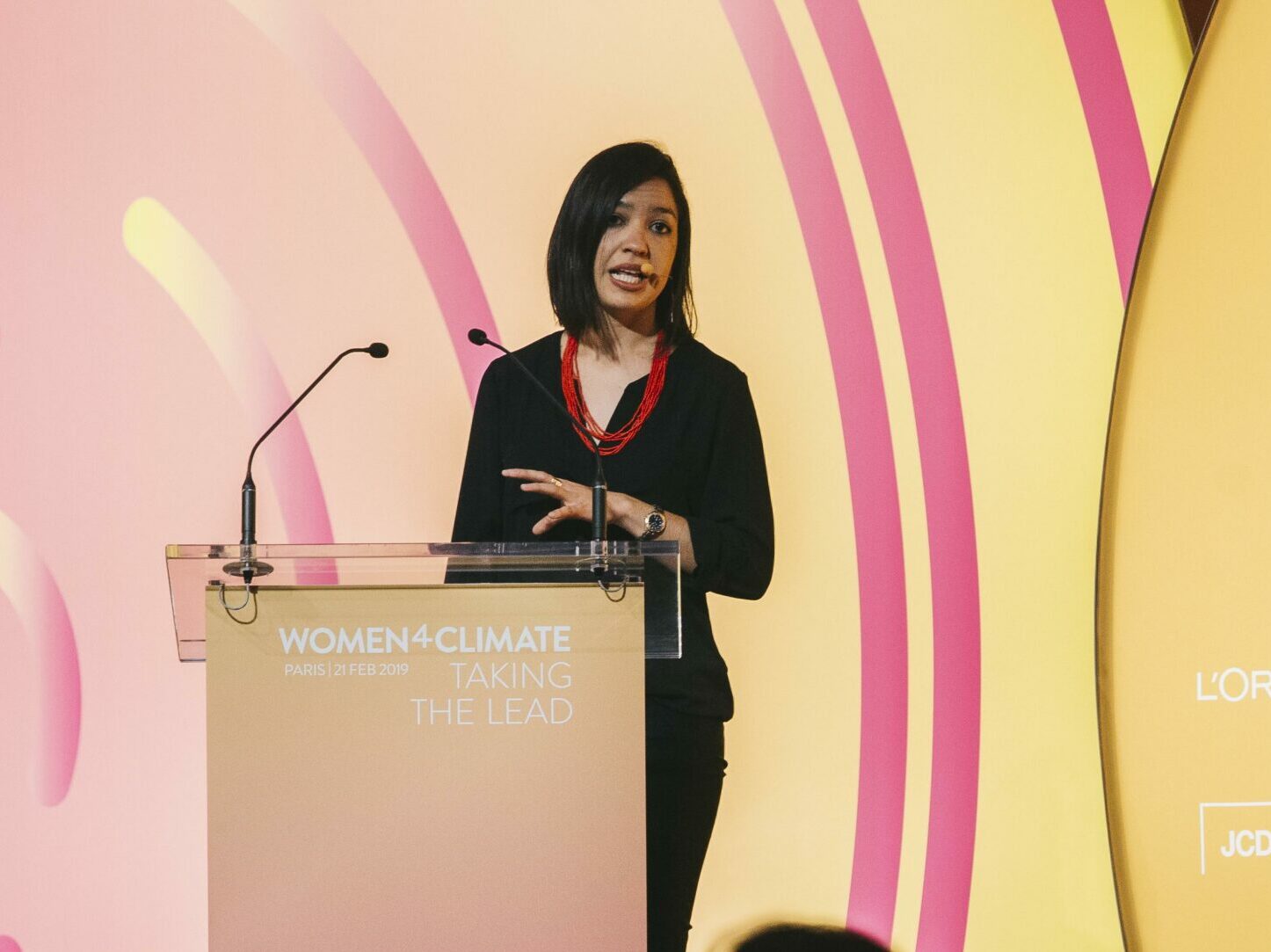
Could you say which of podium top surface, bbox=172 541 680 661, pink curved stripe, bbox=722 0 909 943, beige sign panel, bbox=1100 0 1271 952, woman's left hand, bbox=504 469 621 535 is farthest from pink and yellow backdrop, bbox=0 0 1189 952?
podium top surface, bbox=172 541 680 661

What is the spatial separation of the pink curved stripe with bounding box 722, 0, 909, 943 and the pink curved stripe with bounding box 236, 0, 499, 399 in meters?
0.77

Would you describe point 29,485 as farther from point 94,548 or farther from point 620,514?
point 620,514

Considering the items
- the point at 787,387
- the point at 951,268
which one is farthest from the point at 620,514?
the point at 951,268

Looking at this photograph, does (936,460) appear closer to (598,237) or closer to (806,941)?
(598,237)

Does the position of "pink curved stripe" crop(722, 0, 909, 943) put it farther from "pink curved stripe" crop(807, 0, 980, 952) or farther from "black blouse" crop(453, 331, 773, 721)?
"black blouse" crop(453, 331, 773, 721)

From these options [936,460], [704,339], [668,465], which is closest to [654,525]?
[668,465]

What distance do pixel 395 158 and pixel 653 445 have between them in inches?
38.9

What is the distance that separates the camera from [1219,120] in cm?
272

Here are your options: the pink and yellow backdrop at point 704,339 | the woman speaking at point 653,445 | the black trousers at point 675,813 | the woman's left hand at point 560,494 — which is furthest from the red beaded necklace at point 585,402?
the black trousers at point 675,813

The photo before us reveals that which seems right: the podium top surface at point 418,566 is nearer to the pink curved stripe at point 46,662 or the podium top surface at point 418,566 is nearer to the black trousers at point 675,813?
the black trousers at point 675,813

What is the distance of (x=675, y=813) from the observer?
6.68 feet

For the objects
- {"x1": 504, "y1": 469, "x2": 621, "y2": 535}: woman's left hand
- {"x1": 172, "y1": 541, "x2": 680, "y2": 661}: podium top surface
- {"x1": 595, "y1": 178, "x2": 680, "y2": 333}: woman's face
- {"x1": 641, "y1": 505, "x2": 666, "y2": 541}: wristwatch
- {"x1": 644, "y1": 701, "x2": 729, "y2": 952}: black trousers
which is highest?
{"x1": 595, "y1": 178, "x2": 680, "y2": 333}: woman's face

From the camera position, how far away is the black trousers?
201cm

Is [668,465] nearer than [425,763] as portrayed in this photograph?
No
